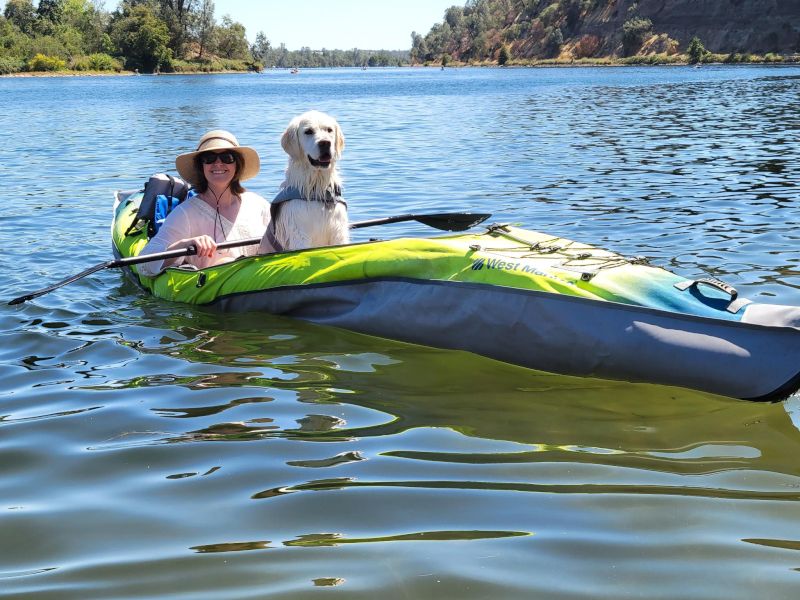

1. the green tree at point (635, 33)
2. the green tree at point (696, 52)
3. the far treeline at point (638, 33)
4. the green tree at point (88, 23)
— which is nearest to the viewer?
the far treeline at point (638, 33)

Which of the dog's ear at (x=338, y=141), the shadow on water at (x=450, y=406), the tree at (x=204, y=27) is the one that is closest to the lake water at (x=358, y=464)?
the shadow on water at (x=450, y=406)

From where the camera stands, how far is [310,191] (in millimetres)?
6676

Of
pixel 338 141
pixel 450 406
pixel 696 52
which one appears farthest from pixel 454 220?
pixel 696 52

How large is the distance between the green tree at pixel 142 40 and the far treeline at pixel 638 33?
48583mm

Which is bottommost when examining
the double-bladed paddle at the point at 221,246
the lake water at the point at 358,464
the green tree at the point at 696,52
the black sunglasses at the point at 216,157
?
the lake water at the point at 358,464

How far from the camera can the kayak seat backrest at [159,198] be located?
823cm

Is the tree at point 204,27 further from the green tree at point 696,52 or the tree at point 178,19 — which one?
the green tree at point 696,52

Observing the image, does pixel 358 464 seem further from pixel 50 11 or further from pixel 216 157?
Result: pixel 50 11

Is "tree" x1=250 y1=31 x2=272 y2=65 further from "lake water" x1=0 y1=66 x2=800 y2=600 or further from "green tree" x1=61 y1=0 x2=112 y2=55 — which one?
"lake water" x1=0 y1=66 x2=800 y2=600

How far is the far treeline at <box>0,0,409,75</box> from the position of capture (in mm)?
102875

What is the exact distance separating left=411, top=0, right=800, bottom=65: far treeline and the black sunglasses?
82.7m

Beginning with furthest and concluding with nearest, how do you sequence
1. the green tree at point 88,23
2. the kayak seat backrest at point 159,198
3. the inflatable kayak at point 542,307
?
the green tree at point 88,23 → the kayak seat backrest at point 159,198 → the inflatable kayak at point 542,307

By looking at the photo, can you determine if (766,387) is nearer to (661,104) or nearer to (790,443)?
(790,443)

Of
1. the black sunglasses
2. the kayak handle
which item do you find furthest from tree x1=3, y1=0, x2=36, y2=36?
the kayak handle
